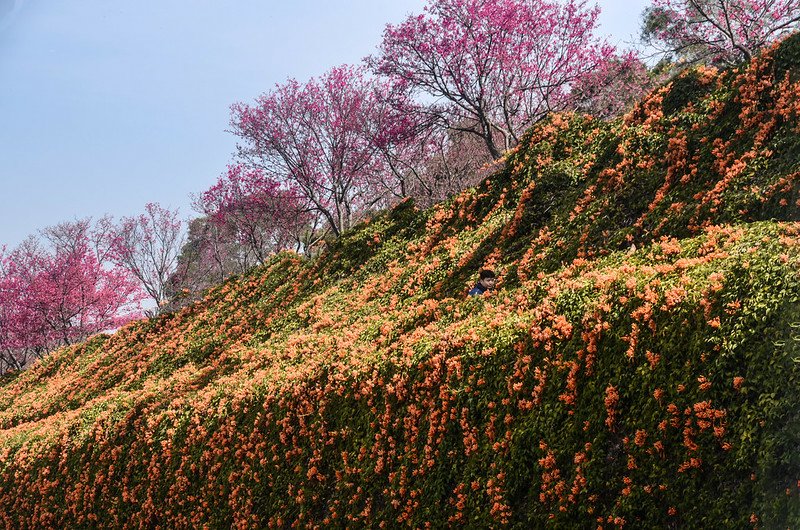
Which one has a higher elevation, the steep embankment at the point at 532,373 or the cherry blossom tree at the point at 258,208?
the cherry blossom tree at the point at 258,208

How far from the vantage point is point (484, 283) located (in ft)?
31.6

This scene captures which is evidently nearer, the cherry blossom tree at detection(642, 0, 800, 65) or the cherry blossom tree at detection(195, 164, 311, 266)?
the cherry blossom tree at detection(642, 0, 800, 65)

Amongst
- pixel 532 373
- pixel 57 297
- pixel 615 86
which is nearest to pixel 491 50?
pixel 615 86

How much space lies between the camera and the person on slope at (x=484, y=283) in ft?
31.0

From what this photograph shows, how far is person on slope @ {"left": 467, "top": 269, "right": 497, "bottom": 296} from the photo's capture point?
31.0 feet

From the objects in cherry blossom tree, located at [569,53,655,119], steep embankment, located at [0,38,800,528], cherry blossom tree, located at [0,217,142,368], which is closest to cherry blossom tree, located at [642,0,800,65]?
cherry blossom tree, located at [569,53,655,119]

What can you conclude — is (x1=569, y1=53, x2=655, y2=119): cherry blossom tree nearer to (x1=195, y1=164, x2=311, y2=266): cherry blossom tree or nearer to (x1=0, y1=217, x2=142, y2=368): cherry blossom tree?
(x1=195, y1=164, x2=311, y2=266): cherry blossom tree

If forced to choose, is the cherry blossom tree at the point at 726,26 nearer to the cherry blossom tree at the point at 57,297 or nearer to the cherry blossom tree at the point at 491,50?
the cherry blossom tree at the point at 491,50

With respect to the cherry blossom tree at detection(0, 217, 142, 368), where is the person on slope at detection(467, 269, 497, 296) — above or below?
below

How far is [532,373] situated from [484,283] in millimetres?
4020

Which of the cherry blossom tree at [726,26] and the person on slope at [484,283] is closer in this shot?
the person on slope at [484,283]

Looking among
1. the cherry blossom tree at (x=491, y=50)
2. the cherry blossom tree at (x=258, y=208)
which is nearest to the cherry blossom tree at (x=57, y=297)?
the cherry blossom tree at (x=258, y=208)

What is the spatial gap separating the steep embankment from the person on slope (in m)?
0.28

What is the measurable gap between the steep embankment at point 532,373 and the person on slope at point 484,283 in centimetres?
28
